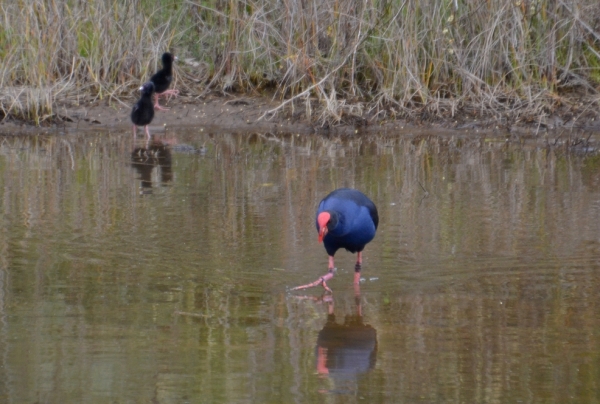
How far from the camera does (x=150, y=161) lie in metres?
9.99

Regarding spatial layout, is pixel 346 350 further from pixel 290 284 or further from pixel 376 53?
pixel 376 53

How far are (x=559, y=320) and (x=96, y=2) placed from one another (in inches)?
344

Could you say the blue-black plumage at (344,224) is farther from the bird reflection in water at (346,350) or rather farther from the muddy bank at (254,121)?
the muddy bank at (254,121)

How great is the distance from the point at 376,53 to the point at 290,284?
6616 mm

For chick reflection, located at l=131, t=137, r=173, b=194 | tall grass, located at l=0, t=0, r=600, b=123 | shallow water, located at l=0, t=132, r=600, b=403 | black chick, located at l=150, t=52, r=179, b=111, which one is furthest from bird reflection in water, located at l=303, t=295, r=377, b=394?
black chick, located at l=150, t=52, r=179, b=111

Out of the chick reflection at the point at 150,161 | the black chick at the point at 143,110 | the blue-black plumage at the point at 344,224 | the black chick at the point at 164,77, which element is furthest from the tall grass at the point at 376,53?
the blue-black plumage at the point at 344,224

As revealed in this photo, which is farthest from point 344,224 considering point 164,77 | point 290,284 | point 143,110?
point 164,77

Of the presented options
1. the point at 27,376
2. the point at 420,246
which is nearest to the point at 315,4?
the point at 420,246

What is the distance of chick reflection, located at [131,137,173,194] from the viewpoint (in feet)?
29.5

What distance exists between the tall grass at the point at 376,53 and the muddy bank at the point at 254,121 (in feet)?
0.31

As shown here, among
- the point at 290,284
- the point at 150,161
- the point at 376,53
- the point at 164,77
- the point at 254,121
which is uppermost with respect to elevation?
the point at 376,53

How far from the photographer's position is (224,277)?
5883mm

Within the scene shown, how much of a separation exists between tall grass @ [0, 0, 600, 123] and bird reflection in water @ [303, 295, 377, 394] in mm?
6569

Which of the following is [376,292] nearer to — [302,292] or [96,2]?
[302,292]
